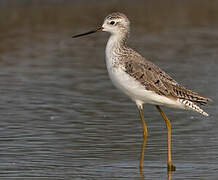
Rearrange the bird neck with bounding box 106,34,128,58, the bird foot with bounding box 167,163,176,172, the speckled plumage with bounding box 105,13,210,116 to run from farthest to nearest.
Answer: the bird neck with bounding box 106,34,128,58, the speckled plumage with bounding box 105,13,210,116, the bird foot with bounding box 167,163,176,172

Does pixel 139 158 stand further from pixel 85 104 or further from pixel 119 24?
pixel 85 104

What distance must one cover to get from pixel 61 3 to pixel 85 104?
956 centimetres

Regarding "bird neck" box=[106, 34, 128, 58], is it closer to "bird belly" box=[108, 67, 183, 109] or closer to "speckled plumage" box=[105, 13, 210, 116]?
"speckled plumage" box=[105, 13, 210, 116]

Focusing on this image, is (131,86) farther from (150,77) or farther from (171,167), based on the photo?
(171,167)

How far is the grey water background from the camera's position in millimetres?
9453

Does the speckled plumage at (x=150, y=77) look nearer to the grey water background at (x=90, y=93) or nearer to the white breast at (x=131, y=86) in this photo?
A: the white breast at (x=131, y=86)

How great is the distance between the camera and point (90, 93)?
1355cm

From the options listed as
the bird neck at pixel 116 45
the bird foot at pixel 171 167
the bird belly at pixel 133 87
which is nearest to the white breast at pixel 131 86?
the bird belly at pixel 133 87

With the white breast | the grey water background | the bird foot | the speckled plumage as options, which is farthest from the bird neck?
the bird foot

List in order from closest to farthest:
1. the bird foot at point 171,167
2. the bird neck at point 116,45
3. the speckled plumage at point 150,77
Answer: the bird foot at point 171,167 → the speckled plumage at point 150,77 → the bird neck at point 116,45

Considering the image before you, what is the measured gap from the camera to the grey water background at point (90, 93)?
9453 millimetres

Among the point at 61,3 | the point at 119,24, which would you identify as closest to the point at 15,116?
the point at 119,24

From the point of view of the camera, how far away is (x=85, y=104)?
12766mm

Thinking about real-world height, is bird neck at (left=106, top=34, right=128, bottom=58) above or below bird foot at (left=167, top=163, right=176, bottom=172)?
above
